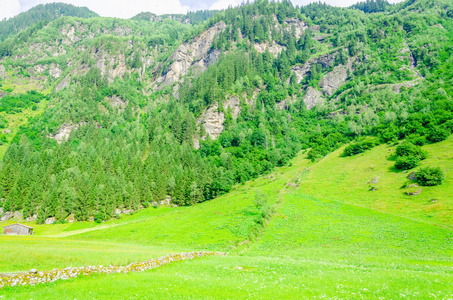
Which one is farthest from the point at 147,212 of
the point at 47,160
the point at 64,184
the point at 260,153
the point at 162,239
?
the point at 260,153

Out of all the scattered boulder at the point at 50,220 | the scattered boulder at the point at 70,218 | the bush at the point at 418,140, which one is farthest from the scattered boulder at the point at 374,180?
the scattered boulder at the point at 50,220

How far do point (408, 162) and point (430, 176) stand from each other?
2113cm

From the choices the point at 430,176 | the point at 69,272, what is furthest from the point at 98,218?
the point at 430,176

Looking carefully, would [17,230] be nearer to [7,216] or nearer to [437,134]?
[7,216]

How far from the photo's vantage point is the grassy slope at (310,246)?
19.4 m

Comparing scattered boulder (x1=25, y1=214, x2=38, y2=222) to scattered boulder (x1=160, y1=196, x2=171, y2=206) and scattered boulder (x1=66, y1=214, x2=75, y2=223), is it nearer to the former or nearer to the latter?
scattered boulder (x1=66, y1=214, x2=75, y2=223)

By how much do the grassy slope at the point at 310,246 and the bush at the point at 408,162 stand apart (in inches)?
192

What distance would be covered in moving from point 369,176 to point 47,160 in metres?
190

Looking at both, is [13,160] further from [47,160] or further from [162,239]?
[162,239]

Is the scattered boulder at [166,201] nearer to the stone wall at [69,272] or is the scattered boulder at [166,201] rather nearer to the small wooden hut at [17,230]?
the small wooden hut at [17,230]

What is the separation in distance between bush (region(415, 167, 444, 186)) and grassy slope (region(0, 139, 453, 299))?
3127 millimetres

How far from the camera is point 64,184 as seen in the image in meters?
125

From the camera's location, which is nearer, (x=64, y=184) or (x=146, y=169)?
(x=64, y=184)

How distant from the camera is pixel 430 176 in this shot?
90.1 metres
